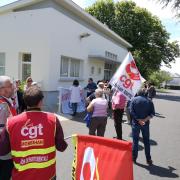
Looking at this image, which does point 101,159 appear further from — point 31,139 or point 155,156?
point 155,156

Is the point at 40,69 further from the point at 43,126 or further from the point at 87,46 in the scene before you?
the point at 43,126

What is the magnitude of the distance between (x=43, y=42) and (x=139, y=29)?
2955cm

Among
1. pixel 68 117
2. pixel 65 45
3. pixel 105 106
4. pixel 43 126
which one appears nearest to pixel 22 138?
pixel 43 126

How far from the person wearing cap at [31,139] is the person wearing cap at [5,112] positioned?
407 millimetres

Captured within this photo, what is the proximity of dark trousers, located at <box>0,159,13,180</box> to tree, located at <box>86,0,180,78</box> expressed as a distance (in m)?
40.4

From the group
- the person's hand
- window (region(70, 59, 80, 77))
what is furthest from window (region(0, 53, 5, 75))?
the person's hand

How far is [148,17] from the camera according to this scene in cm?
4528

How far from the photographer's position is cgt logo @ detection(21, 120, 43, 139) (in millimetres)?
3320

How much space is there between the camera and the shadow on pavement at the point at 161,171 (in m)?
6.63

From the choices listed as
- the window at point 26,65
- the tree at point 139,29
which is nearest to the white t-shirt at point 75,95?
the window at point 26,65

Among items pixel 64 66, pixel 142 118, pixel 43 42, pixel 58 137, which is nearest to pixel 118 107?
pixel 142 118

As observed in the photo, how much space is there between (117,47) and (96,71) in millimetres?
7794

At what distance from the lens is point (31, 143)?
3361 mm

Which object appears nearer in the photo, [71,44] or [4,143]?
[4,143]
